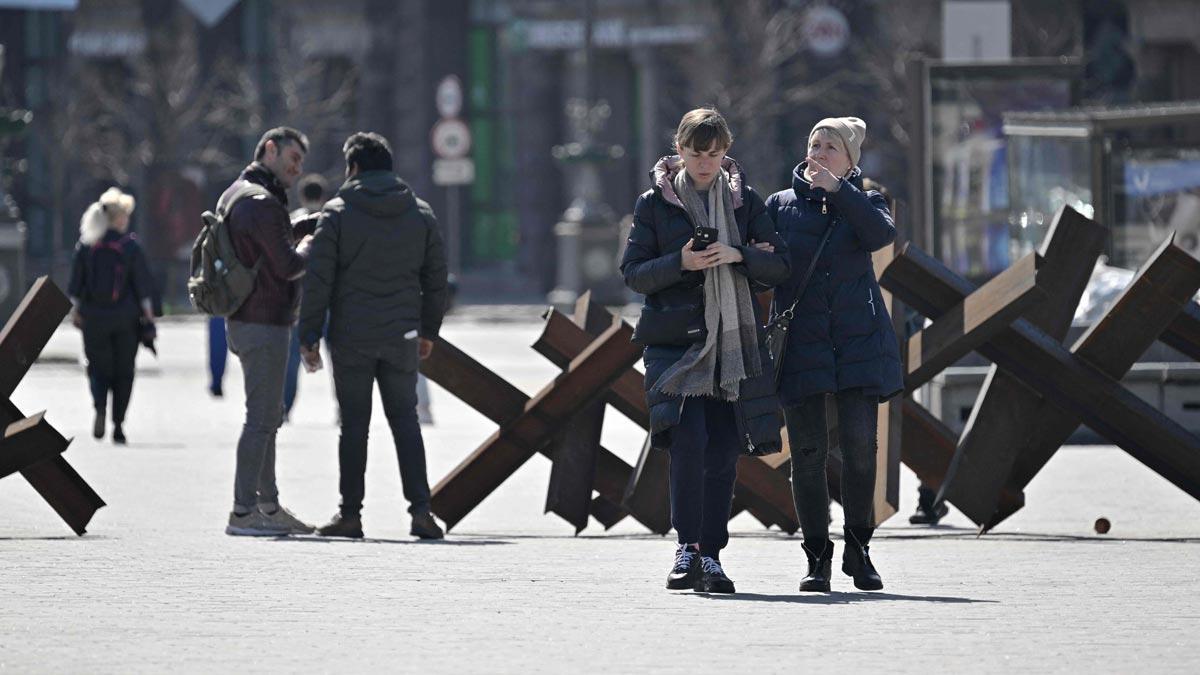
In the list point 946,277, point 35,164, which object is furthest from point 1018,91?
point 35,164

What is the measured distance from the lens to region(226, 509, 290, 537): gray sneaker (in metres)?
10.8

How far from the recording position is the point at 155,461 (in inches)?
591

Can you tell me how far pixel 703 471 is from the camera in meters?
8.51

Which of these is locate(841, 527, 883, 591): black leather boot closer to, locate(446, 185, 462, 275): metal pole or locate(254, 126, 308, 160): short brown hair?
locate(254, 126, 308, 160): short brown hair

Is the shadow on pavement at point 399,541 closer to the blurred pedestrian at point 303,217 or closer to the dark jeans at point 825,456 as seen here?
the blurred pedestrian at point 303,217

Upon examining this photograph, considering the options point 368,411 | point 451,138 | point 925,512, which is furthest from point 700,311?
point 451,138

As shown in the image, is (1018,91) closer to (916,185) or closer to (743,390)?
(916,185)

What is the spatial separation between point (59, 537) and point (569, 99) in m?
37.6

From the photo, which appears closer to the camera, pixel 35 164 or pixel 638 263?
pixel 638 263

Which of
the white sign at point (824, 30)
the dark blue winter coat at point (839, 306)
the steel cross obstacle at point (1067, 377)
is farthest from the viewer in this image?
the white sign at point (824, 30)

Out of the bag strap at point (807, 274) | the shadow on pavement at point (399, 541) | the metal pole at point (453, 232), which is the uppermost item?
the bag strap at point (807, 274)

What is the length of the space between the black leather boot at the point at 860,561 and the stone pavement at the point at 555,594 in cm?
6

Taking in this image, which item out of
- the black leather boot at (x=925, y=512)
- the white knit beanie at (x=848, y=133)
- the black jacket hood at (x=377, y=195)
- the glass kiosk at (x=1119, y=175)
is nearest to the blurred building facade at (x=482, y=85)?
the glass kiosk at (x=1119, y=175)

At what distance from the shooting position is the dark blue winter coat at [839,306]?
8391 millimetres
